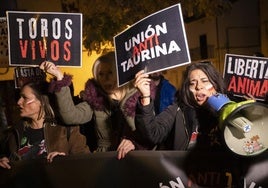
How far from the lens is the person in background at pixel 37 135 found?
126 inches

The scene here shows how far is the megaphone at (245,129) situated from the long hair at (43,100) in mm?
1647

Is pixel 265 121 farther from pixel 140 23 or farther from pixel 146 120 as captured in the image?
pixel 140 23

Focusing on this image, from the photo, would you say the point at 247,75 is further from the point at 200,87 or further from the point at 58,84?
the point at 58,84

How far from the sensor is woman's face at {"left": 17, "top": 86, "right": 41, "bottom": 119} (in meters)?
3.35

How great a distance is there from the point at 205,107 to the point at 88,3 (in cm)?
583

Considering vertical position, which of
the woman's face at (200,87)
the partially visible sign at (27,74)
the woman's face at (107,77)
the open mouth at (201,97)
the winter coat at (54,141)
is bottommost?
the winter coat at (54,141)

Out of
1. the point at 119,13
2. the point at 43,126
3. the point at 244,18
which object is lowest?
the point at 43,126

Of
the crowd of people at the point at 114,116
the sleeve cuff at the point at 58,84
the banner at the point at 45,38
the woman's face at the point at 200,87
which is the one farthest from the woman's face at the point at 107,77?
the woman's face at the point at 200,87

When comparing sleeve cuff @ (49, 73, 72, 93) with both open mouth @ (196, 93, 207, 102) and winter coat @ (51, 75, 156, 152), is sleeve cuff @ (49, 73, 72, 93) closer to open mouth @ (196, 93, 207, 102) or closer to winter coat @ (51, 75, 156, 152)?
winter coat @ (51, 75, 156, 152)

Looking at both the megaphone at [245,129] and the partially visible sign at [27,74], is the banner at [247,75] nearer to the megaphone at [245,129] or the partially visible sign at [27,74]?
the megaphone at [245,129]

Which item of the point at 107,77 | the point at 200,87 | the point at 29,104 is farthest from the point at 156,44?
the point at 29,104

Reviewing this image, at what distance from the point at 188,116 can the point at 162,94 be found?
3.25ft

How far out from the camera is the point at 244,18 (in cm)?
1639

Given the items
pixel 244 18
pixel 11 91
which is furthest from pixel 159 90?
pixel 244 18
